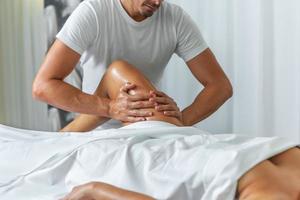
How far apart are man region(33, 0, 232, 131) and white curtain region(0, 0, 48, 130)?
0.88 m

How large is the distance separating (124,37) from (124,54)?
54 mm

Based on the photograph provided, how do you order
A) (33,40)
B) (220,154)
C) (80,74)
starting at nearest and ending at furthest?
(220,154)
(80,74)
(33,40)

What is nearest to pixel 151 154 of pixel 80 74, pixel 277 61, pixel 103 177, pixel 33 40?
pixel 103 177

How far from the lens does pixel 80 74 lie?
7.63ft

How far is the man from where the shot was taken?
145cm

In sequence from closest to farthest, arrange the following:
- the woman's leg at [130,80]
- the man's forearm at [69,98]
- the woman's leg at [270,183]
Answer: the woman's leg at [270,183] → the woman's leg at [130,80] → the man's forearm at [69,98]

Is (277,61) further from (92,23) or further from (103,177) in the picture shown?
(103,177)

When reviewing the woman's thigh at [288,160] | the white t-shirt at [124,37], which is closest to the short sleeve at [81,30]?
the white t-shirt at [124,37]

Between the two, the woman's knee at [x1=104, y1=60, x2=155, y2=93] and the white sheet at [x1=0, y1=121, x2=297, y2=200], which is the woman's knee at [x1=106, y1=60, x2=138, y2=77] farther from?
the white sheet at [x1=0, y1=121, x2=297, y2=200]

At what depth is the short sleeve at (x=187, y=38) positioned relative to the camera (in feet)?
5.59

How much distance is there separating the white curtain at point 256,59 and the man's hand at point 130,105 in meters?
0.69

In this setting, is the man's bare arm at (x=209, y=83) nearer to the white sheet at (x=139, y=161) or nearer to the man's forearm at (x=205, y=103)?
the man's forearm at (x=205, y=103)

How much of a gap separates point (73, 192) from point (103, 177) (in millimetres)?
70

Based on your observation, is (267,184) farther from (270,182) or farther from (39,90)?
(39,90)
